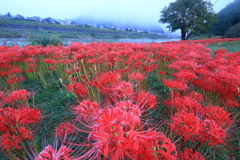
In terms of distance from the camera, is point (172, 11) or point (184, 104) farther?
point (172, 11)

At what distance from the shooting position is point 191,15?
21000 mm

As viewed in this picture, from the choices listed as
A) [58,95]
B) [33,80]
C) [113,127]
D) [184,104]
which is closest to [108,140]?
[113,127]

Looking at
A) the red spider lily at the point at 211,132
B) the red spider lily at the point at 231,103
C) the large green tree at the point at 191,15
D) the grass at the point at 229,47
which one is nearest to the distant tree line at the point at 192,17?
the large green tree at the point at 191,15

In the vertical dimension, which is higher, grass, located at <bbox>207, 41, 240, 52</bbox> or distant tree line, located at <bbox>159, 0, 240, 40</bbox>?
distant tree line, located at <bbox>159, 0, 240, 40</bbox>

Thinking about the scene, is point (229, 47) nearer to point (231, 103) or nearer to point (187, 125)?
point (231, 103)

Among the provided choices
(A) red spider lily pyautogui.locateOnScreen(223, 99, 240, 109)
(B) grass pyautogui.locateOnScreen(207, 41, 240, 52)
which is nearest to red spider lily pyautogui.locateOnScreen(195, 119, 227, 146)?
(A) red spider lily pyautogui.locateOnScreen(223, 99, 240, 109)

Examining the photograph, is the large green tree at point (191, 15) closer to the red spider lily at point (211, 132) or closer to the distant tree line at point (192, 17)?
the distant tree line at point (192, 17)

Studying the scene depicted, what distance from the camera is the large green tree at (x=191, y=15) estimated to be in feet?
67.7

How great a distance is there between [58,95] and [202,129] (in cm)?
306

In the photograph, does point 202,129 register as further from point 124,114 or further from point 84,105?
point 84,105

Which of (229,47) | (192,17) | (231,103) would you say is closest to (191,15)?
(192,17)

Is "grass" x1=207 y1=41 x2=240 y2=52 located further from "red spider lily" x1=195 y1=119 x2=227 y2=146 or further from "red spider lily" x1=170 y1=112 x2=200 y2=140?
"red spider lily" x1=170 y1=112 x2=200 y2=140

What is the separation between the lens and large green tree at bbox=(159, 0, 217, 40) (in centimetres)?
2062

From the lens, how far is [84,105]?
3.61 feet
